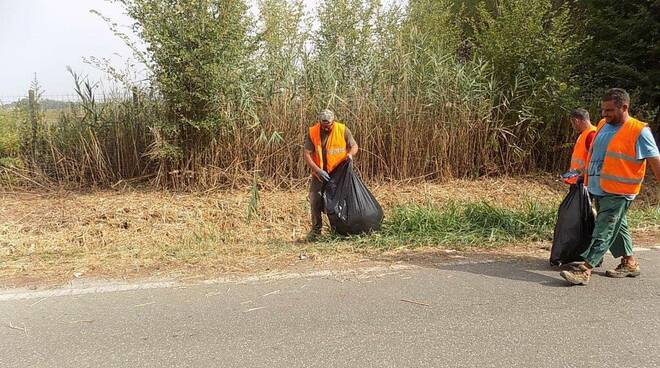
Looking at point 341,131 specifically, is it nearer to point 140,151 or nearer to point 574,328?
point 574,328

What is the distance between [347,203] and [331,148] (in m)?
0.66

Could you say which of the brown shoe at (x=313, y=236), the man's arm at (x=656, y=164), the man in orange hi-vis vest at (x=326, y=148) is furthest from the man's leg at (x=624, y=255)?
the brown shoe at (x=313, y=236)

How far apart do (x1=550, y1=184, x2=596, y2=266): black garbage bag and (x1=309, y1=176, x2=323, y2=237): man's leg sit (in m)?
2.55

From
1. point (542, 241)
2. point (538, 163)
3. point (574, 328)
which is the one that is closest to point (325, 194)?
point (542, 241)

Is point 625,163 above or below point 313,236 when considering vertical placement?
above

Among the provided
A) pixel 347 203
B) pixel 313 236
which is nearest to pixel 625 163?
pixel 347 203

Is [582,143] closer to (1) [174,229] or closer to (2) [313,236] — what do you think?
(2) [313,236]

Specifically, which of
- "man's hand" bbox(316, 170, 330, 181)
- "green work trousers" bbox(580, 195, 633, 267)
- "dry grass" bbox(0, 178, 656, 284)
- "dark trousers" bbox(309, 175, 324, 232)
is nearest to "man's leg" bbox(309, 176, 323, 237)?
"dark trousers" bbox(309, 175, 324, 232)

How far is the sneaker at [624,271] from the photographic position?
4.10 m

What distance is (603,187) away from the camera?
13.3ft

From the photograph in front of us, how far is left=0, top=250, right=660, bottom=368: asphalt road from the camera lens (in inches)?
109

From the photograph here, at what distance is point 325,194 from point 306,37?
484cm

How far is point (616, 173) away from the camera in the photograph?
3.96 meters

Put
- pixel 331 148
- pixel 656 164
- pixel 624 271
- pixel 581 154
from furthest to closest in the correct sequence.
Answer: pixel 331 148 → pixel 581 154 → pixel 624 271 → pixel 656 164
